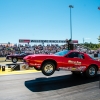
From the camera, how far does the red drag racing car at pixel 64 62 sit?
26.9 ft

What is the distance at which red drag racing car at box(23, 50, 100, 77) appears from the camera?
8.21m

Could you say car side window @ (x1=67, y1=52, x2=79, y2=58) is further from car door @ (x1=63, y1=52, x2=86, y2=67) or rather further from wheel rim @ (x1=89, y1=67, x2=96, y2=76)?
wheel rim @ (x1=89, y1=67, x2=96, y2=76)

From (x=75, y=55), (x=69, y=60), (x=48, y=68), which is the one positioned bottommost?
(x=48, y=68)

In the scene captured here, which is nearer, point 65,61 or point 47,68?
point 47,68

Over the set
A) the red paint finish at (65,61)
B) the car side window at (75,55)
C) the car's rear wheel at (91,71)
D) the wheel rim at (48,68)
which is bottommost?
the car's rear wheel at (91,71)

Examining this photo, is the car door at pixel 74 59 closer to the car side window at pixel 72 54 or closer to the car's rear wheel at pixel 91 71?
the car side window at pixel 72 54

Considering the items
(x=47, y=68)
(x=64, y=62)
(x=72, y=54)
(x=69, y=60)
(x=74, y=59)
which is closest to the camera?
(x=47, y=68)

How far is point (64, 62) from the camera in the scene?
8742 millimetres

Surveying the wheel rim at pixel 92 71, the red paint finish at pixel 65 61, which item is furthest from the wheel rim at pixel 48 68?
the wheel rim at pixel 92 71

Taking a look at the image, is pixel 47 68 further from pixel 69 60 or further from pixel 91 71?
pixel 91 71

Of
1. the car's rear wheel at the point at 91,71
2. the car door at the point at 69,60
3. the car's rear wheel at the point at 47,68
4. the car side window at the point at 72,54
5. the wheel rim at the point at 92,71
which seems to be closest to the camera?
the car's rear wheel at the point at 47,68

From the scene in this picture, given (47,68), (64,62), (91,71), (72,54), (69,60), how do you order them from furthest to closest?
(91,71), (72,54), (69,60), (64,62), (47,68)

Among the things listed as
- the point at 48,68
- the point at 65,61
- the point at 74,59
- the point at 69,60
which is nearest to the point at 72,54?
the point at 74,59

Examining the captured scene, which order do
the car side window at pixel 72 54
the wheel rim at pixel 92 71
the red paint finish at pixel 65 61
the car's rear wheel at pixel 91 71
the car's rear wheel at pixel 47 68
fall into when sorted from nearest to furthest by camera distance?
the red paint finish at pixel 65 61 → the car's rear wheel at pixel 47 68 → the car side window at pixel 72 54 → the car's rear wheel at pixel 91 71 → the wheel rim at pixel 92 71
